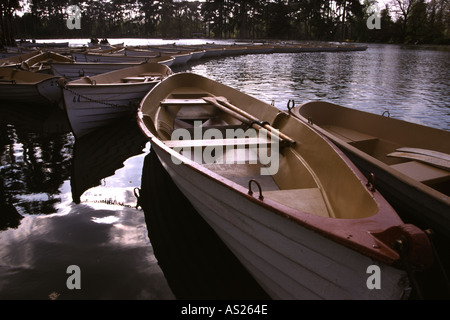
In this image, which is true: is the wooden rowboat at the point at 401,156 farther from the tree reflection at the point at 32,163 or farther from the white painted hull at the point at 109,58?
the white painted hull at the point at 109,58

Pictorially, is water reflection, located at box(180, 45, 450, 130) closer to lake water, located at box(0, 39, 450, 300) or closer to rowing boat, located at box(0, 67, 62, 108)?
lake water, located at box(0, 39, 450, 300)

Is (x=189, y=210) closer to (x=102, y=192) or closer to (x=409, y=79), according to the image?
(x=102, y=192)

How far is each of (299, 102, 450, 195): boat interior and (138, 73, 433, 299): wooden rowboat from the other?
4.18ft

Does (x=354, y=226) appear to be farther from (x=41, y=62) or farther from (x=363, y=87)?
(x=363, y=87)

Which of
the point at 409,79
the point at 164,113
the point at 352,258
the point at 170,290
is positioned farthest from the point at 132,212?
the point at 409,79

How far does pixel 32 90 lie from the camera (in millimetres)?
10625

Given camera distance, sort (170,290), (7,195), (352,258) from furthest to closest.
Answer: (7,195), (170,290), (352,258)

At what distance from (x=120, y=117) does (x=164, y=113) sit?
2.82 m

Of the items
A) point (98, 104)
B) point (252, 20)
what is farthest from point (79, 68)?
point (252, 20)

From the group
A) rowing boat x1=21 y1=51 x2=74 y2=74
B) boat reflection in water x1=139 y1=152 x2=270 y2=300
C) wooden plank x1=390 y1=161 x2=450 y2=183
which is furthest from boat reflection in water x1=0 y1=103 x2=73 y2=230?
wooden plank x1=390 y1=161 x2=450 y2=183

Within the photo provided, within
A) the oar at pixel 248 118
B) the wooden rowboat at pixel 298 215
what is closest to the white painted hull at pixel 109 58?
the oar at pixel 248 118

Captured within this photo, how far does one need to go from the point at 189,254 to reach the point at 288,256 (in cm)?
189

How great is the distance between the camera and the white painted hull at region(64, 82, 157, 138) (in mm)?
7625
